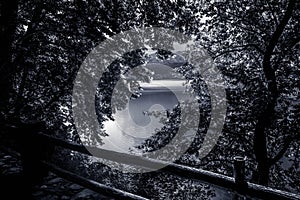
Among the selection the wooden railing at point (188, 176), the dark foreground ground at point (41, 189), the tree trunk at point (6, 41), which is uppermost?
the tree trunk at point (6, 41)

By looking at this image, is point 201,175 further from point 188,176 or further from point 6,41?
point 6,41

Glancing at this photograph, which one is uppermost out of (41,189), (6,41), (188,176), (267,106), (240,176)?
(6,41)

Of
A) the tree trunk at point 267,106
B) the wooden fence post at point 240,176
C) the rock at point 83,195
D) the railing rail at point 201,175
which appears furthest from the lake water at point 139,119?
the wooden fence post at point 240,176

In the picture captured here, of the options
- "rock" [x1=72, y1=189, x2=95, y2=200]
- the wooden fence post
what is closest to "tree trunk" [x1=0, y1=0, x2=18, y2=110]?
"rock" [x1=72, y1=189, x2=95, y2=200]

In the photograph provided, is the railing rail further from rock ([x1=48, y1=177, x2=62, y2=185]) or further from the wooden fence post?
rock ([x1=48, y1=177, x2=62, y2=185])

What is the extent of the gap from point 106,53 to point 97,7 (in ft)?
4.25

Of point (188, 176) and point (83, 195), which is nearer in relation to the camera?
point (188, 176)

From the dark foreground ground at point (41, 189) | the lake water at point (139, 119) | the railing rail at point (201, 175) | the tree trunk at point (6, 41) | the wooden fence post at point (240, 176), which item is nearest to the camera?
the railing rail at point (201, 175)

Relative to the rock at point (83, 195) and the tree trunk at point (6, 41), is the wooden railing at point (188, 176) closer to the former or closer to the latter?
the rock at point (83, 195)

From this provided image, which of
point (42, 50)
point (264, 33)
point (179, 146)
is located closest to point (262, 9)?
point (264, 33)

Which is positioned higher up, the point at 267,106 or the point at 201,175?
the point at 267,106

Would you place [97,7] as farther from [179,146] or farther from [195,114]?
[179,146]

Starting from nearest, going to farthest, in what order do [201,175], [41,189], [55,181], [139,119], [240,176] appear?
[240,176] < [201,175] < [41,189] < [55,181] < [139,119]

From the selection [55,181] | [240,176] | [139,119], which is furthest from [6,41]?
[139,119]
